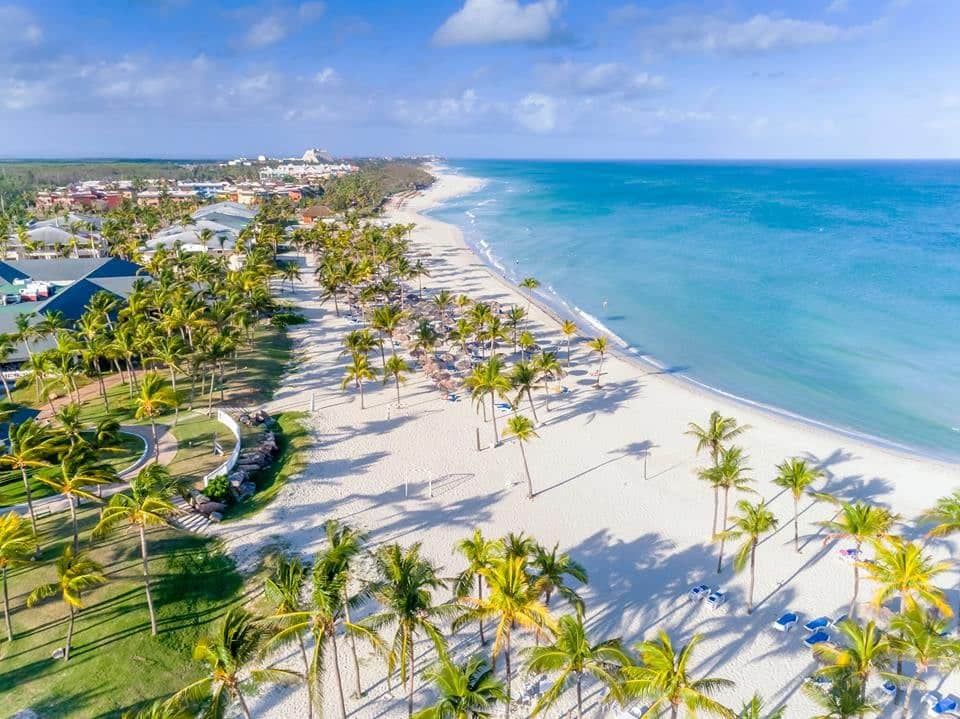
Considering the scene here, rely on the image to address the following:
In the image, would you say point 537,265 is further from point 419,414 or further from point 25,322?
point 25,322

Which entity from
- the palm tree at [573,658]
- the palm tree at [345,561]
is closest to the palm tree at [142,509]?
the palm tree at [345,561]

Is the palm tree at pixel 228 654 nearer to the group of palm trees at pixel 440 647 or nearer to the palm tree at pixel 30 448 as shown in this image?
the group of palm trees at pixel 440 647

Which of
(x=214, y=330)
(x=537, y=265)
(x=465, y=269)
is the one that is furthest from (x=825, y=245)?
(x=214, y=330)

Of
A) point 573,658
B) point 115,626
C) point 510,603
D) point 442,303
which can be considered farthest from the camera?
point 442,303

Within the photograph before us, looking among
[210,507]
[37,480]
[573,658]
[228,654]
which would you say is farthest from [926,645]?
[37,480]

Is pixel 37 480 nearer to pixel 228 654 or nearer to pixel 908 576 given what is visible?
pixel 228 654

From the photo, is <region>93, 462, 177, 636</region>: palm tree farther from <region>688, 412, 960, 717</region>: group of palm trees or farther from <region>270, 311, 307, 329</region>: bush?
<region>270, 311, 307, 329</region>: bush

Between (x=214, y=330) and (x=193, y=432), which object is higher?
(x=214, y=330)
